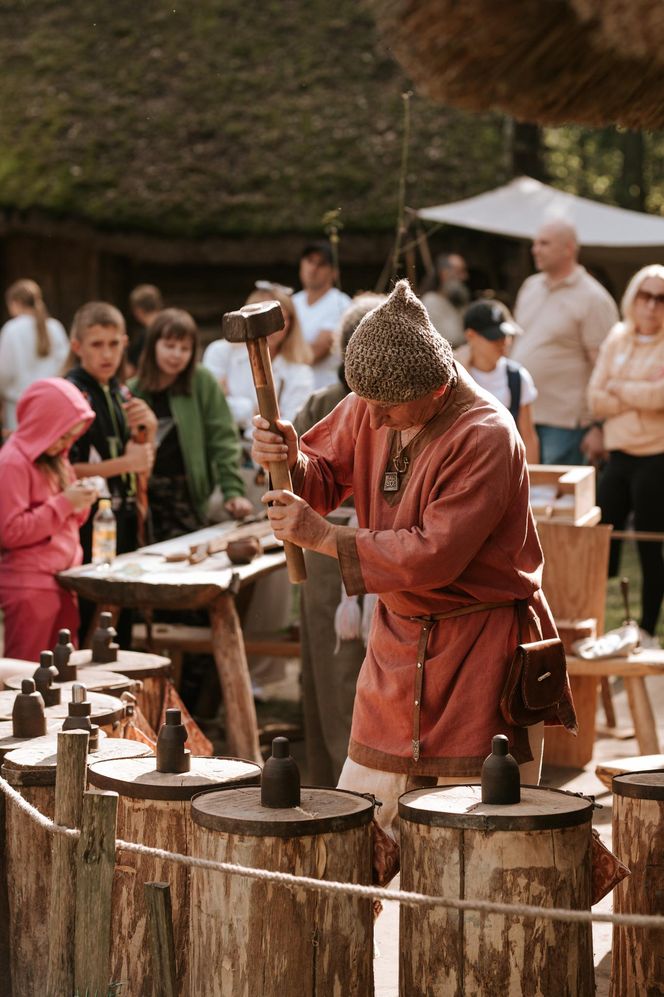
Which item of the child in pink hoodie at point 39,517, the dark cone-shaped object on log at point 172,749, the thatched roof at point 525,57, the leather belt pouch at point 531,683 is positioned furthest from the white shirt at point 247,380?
the thatched roof at point 525,57

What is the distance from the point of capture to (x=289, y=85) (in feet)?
48.9

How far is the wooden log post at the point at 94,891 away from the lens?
3230 mm

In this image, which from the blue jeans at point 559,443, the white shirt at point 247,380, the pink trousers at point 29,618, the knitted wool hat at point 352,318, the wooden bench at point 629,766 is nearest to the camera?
the wooden bench at point 629,766

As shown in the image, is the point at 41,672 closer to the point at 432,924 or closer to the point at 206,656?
the point at 432,924

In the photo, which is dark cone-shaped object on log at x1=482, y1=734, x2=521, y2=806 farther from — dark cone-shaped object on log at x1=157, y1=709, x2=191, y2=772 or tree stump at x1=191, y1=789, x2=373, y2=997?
dark cone-shaped object on log at x1=157, y1=709, x2=191, y2=772

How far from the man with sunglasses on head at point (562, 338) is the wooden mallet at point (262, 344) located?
213 inches

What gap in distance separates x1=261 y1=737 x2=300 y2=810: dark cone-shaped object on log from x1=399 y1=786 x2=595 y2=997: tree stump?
0.86ft

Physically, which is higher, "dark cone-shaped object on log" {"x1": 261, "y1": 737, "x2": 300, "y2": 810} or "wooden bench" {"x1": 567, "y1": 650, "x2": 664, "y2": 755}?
"dark cone-shaped object on log" {"x1": 261, "y1": 737, "x2": 300, "y2": 810}

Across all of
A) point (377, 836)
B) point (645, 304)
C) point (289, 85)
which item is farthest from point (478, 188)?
point (377, 836)

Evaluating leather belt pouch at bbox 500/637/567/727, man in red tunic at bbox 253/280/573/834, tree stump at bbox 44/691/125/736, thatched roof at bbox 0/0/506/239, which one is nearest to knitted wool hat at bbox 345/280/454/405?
man in red tunic at bbox 253/280/573/834

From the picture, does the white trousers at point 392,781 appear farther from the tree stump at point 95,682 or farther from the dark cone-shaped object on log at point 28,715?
the tree stump at point 95,682

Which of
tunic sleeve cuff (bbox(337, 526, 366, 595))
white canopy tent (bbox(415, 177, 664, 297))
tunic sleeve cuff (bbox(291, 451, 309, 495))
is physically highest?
white canopy tent (bbox(415, 177, 664, 297))

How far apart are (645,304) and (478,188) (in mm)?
6530

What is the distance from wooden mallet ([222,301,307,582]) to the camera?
3.75m
